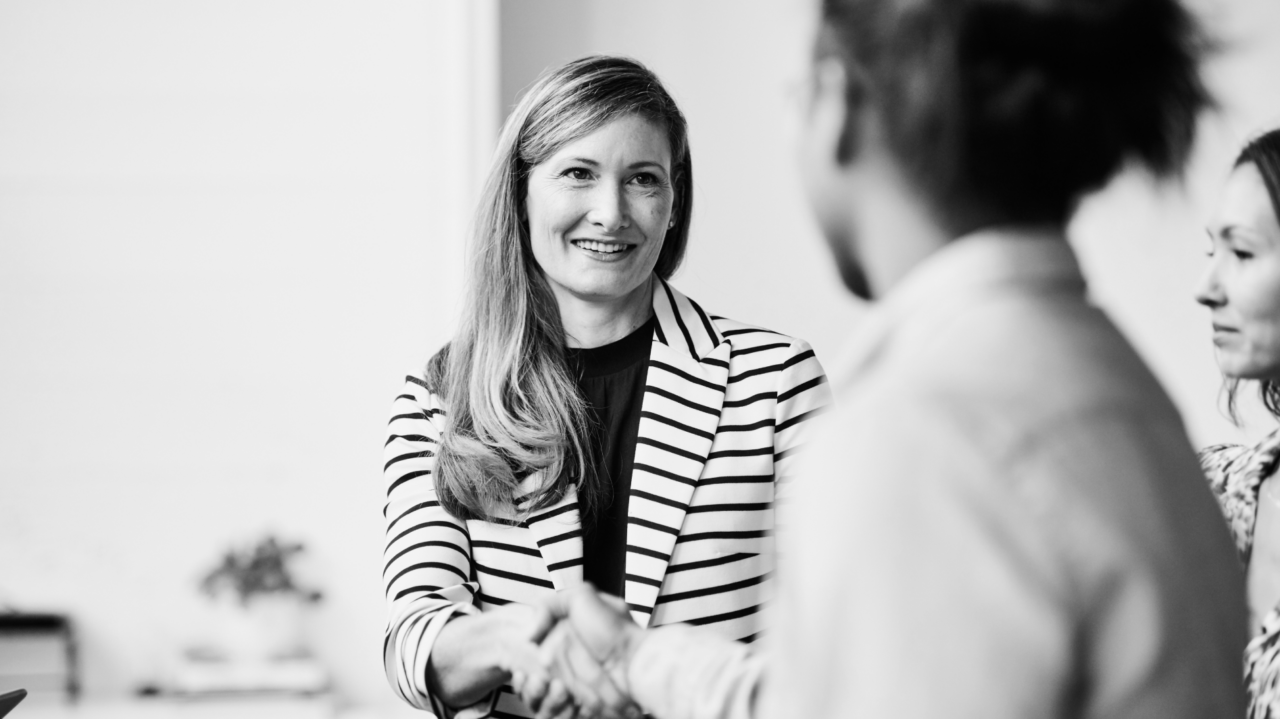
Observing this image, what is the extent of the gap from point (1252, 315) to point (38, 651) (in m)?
2.68

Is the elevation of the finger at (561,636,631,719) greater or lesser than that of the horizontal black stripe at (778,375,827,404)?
lesser

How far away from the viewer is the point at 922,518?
630 mm

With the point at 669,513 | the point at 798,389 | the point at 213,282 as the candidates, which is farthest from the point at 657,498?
the point at 213,282

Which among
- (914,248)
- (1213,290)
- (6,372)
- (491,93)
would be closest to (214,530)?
(6,372)

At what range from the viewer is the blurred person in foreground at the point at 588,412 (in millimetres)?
1538

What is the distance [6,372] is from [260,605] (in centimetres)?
84

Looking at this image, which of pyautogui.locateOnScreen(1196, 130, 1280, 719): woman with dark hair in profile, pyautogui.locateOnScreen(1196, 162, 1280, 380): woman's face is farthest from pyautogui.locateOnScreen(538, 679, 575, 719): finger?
pyautogui.locateOnScreen(1196, 162, 1280, 380): woman's face

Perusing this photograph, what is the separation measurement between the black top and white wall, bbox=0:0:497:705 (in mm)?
1383

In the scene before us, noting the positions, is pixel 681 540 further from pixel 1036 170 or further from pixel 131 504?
pixel 131 504

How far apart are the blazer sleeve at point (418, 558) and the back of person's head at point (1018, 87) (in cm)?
84

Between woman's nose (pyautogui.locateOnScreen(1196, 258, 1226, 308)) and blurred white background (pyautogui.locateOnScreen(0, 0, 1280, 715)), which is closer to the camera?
woman's nose (pyautogui.locateOnScreen(1196, 258, 1226, 308))

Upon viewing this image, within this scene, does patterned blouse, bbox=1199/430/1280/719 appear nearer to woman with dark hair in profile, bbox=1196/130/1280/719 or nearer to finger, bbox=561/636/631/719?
woman with dark hair in profile, bbox=1196/130/1280/719

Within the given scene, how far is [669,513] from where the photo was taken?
1.55 metres

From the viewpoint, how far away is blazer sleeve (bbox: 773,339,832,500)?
5.23 feet
